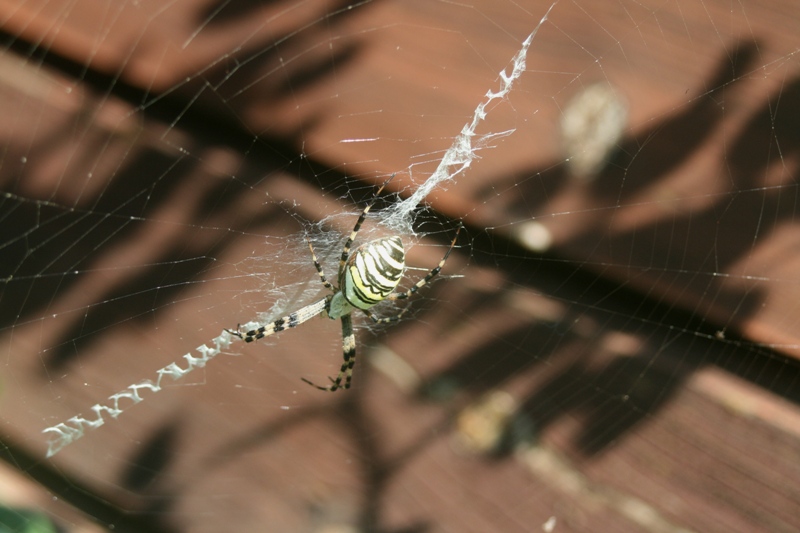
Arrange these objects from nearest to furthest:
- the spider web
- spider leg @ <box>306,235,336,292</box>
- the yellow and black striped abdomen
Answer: the spider web, the yellow and black striped abdomen, spider leg @ <box>306,235,336,292</box>

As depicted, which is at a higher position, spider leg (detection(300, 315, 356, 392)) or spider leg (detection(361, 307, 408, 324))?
spider leg (detection(361, 307, 408, 324))

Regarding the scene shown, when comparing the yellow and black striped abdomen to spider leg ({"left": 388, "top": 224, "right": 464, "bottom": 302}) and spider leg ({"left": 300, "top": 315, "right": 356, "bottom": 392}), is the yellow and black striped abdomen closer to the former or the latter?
spider leg ({"left": 388, "top": 224, "right": 464, "bottom": 302})

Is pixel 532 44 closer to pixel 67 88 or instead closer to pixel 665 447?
pixel 665 447

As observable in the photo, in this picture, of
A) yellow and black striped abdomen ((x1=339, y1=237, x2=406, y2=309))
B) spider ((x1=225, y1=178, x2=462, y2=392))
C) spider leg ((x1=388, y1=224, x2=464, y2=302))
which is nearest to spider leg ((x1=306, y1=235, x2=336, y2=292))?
spider ((x1=225, y1=178, x2=462, y2=392))

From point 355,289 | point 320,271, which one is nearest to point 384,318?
point 355,289

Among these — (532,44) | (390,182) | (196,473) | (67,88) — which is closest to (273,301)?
(196,473)

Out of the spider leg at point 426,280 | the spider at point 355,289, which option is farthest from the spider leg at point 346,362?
the spider leg at point 426,280
